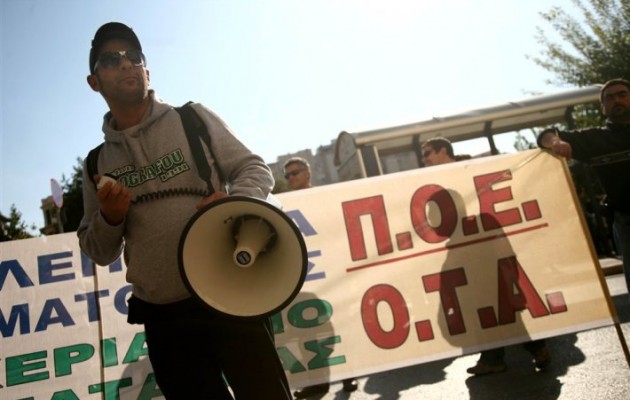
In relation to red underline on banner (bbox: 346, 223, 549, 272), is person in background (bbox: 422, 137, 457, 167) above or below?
above

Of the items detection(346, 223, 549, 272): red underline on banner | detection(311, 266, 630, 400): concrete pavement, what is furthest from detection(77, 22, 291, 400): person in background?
detection(311, 266, 630, 400): concrete pavement

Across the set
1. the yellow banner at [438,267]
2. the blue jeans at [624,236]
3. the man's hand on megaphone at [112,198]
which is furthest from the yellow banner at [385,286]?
the man's hand on megaphone at [112,198]

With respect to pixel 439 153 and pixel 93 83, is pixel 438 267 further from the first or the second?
pixel 93 83

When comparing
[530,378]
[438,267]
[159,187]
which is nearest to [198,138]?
[159,187]

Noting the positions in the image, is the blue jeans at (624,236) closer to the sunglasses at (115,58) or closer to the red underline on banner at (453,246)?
the red underline on banner at (453,246)

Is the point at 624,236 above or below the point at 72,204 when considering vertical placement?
below

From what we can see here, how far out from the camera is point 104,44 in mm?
2014

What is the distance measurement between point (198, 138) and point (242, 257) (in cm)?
50

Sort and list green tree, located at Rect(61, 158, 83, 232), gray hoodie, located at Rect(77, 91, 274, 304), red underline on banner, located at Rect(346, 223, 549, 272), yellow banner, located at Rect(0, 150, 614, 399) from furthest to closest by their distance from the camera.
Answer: green tree, located at Rect(61, 158, 83, 232)
red underline on banner, located at Rect(346, 223, 549, 272)
yellow banner, located at Rect(0, 150, 614, 399)
gray hoodie, located at Rect(77, 91, 274, 304)

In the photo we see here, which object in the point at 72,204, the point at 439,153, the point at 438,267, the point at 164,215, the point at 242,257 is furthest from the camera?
the point at 72,204

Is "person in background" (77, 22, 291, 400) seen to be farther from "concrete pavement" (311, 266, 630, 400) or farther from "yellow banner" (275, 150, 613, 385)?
"concrete pavement" (311, 266, 630, 400)

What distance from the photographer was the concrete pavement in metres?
3.32

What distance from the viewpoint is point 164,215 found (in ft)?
6.04

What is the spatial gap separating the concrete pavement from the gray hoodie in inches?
98.9
